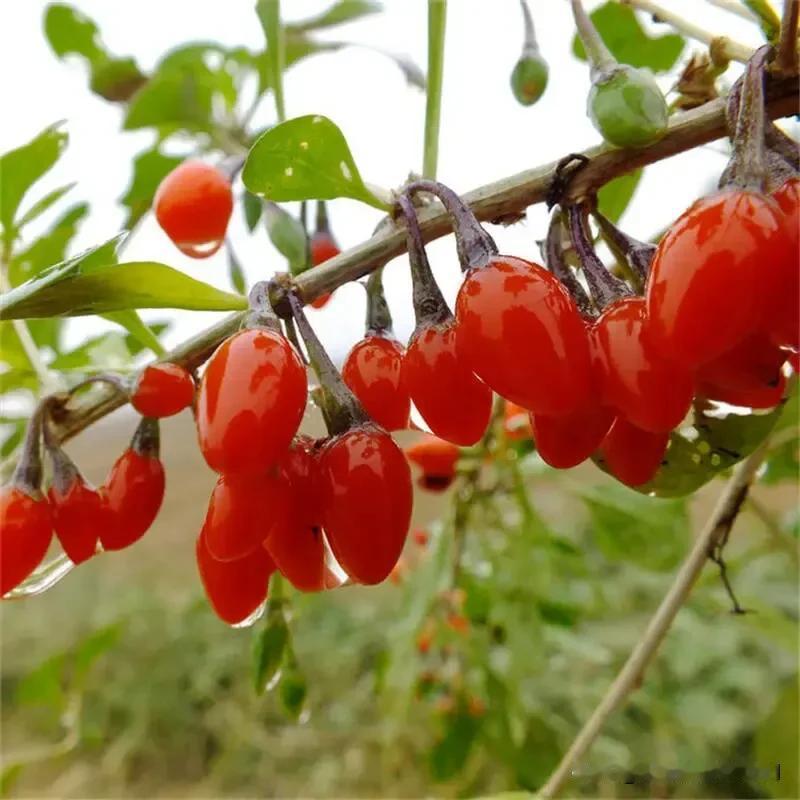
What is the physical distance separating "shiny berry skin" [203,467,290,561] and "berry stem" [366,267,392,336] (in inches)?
3.9

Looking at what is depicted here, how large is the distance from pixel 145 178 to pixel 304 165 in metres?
0.61

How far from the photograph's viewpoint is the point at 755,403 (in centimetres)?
34

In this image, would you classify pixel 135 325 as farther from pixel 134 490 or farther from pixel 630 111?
pixel 630 111

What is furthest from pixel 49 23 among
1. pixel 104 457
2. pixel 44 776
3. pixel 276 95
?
pixel 104 457

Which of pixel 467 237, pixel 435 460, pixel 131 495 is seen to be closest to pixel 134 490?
pixel 131 495

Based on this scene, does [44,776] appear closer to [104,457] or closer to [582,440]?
[104,457]

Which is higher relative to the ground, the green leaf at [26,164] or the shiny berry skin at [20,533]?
the green leaf at [26,164]

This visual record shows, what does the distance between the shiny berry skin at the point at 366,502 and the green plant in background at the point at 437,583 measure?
0.30 ft

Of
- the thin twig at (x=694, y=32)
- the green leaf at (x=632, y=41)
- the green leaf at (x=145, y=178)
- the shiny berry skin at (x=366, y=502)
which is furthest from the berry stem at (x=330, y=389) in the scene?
the green leaf at (x=145, y=178)

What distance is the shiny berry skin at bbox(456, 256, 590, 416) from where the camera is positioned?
11.9 inches

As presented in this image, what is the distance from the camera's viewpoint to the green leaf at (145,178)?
95 centimetres

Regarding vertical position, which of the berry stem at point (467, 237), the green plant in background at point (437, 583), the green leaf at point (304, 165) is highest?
the green leaf at point (304, 165)

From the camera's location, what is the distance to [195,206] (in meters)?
0.65

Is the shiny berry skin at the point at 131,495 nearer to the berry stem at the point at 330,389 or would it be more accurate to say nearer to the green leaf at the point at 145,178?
the berry stem at the point at 330,389
